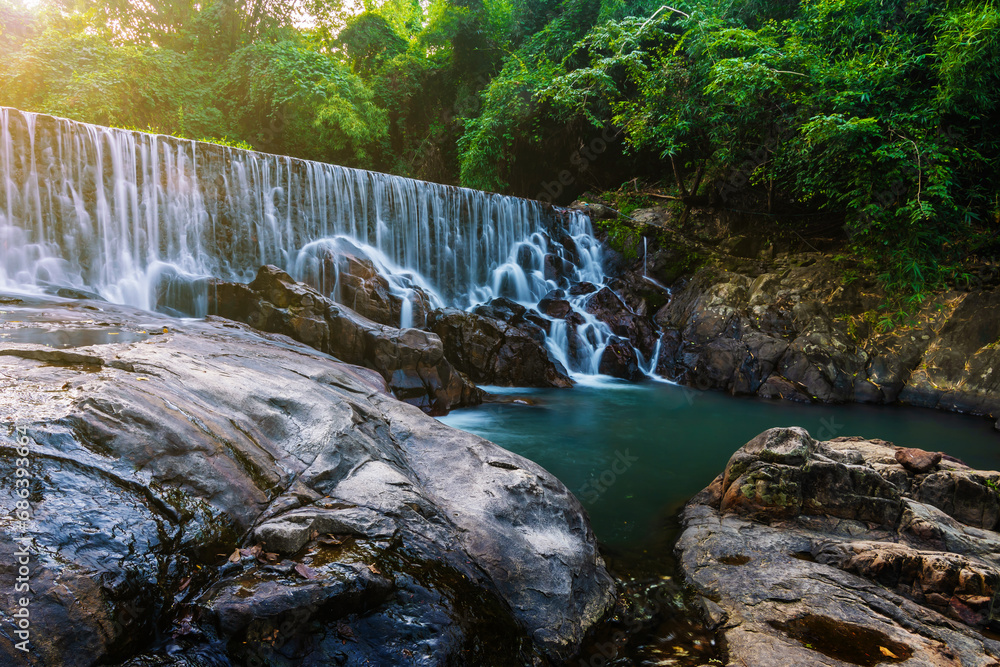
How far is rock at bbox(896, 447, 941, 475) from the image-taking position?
449 centimetres

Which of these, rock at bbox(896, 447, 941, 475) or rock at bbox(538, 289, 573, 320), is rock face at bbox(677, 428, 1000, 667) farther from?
rock at bbox(538, 289, 573, 320)

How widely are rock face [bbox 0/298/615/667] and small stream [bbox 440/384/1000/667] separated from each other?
0.49m

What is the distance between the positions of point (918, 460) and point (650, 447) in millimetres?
3101

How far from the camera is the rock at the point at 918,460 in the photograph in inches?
177

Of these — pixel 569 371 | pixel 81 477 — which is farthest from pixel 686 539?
pixel 569 371

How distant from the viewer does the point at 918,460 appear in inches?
179

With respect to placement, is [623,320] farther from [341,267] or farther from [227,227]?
[227,227]

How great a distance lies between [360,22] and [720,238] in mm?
17909

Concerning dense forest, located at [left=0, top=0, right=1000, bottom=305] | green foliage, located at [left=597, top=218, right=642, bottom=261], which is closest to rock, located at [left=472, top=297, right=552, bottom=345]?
green foliage, located at [left=597, top=218, right=642, bottom=261]

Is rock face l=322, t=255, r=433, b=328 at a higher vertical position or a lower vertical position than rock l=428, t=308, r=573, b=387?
higher

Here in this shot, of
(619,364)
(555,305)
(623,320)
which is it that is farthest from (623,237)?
(619,364)

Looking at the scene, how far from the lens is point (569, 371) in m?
11.7

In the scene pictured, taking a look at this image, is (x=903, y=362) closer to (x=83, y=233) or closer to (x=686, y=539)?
(x=686, y=539)

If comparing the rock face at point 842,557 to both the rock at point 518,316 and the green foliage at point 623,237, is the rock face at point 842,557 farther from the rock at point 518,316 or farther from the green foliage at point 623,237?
the green foliage at point 623,237
